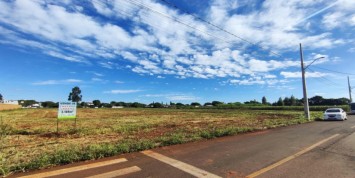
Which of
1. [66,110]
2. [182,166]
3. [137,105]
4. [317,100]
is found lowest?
[182,166]

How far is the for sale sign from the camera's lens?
1563 cm

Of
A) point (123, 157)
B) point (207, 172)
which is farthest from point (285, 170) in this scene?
point (123, 157)

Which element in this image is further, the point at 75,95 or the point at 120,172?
the point at 75,95

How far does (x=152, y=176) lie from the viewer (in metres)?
5.80

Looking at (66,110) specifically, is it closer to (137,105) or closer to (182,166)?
(182,166)

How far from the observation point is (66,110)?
16.0 metres

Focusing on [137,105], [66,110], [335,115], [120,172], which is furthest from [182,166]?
[137,105]

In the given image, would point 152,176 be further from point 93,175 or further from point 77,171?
point 77,171

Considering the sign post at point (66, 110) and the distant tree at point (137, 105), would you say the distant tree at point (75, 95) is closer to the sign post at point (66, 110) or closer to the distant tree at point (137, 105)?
the distant tree at point (137, 105)

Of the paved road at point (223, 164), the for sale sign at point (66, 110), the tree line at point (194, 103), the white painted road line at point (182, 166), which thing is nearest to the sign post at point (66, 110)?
the for sale sign at point (66, 110)

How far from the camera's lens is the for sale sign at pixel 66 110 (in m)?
15.6

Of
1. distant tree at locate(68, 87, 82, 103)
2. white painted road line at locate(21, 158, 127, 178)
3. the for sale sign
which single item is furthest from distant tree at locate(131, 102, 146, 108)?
white painted road line at locate(21, 158, 127, 178)

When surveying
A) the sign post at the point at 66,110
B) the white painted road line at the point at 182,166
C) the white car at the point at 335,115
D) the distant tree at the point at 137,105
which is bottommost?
the white painted road line at the point at 182,166

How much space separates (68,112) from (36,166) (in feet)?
33.1
